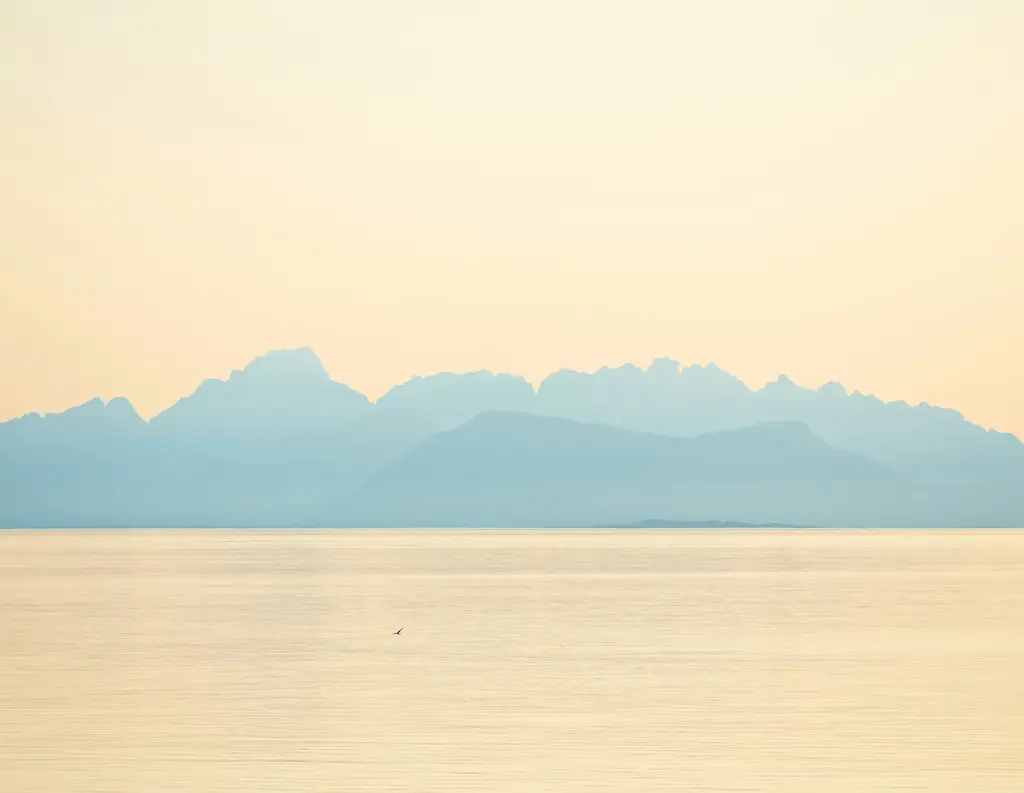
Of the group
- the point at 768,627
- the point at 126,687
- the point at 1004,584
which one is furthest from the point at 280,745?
the point at 1004,584

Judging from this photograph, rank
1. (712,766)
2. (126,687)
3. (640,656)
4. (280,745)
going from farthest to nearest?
(640,656) < (126,687) < (280,745) < (712,766)

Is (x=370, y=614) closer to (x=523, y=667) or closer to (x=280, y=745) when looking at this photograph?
(x=523, y=667)

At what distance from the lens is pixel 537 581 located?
122312 millimetres

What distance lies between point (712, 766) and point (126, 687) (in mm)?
20435

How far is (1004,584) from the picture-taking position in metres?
112

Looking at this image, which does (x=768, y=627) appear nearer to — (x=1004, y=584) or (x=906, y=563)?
(x=1004, y=584)

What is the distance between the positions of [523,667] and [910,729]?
16516 millimetres

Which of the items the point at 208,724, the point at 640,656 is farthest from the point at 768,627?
the point at 208,724

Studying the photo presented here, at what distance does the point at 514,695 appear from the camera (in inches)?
1666

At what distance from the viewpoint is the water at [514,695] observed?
30.7 m

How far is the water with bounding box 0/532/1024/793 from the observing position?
101 ft

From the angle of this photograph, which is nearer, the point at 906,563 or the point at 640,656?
the point at 640,656

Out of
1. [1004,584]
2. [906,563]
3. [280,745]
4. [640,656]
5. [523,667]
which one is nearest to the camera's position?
[280,745]

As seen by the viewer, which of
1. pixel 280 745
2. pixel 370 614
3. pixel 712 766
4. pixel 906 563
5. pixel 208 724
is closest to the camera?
pixel 712 766
